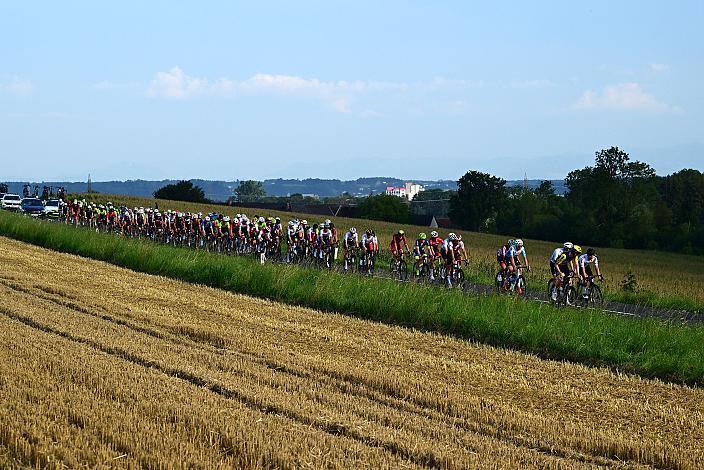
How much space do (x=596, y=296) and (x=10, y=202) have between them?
58832 millimetres

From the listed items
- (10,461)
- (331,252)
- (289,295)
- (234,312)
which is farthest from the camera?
(331,252)

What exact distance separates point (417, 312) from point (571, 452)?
10056 mm

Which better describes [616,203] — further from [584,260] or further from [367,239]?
[584,260]

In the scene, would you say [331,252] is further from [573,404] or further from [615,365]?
[573,404]

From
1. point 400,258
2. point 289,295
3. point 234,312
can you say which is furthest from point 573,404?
point 400,258

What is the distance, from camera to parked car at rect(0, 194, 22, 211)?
7325 centimetres

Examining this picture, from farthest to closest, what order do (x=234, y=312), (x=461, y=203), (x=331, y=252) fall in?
(x=461, y=203), (x=331, y=252), (x=234, y=312)

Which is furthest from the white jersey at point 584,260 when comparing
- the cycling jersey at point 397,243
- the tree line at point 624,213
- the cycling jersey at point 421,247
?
the tree line at point 624,213

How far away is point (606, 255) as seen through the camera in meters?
63.5

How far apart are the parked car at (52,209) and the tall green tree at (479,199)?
4994 cm

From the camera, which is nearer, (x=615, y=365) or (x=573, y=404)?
(x=573, y=404)

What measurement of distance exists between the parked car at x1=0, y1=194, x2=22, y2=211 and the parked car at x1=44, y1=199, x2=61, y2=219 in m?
2.68

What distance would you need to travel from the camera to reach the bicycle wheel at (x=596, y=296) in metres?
26.0

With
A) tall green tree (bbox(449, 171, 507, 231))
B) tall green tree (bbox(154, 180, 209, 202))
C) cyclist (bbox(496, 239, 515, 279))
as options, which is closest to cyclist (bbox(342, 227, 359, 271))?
cyclist (bbox(496, 239, 515, 279))
